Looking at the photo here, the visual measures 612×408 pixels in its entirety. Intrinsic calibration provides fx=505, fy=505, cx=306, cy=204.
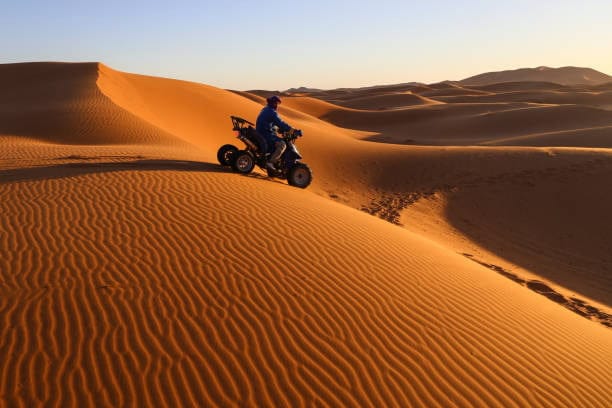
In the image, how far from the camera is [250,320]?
4602mm

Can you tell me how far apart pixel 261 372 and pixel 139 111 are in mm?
20471

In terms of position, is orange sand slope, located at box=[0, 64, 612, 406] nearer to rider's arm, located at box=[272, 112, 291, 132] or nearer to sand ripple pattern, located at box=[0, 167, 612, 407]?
sand ripple pattern, located at box=[0, 167, 612, 407]

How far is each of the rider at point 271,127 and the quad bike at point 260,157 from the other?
10 cm

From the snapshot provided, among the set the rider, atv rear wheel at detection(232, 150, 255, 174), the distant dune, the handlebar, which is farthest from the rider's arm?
the distant dune

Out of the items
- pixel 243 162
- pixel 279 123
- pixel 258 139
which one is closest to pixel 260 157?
pixel 243 162

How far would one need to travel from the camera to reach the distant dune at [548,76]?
138000 millimetres

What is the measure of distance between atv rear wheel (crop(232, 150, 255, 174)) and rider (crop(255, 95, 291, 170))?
456mm

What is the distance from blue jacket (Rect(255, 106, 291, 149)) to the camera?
9.49 meters

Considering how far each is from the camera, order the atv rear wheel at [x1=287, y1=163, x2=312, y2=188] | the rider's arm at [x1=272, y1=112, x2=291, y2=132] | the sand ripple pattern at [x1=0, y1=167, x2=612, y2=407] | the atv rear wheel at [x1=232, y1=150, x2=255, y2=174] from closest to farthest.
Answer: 1. the sand ripple pattern at [x1=0, y1=167, x2=612, y2=407]
2. the rider's arm at [x1=272, y1=112, x2=291, y2=132]
3. the atv rear wheel at [x1=232, y1=150, x2=255, y2=174]
4. the atv rear wheel at [x1=287, y1=163, x2=312, y2=188]

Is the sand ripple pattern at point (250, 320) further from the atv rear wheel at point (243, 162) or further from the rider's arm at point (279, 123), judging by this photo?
the atv rear wheel at point (243, 162)

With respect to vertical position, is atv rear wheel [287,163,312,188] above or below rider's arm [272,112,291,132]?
below

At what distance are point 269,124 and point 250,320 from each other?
18.9 ft

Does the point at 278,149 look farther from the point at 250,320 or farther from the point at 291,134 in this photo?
the point at 250,320

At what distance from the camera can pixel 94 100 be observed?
20.8 m
